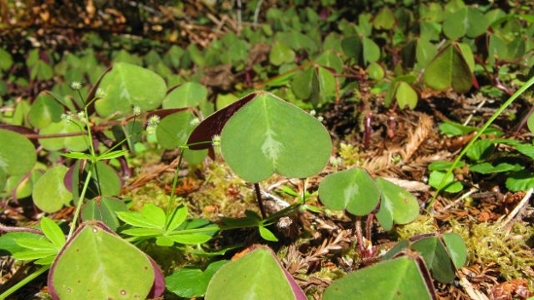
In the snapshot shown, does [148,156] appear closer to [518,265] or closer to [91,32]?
[518,265]

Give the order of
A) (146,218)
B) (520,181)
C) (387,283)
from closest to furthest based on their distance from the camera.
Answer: (387,283) → (146,218) → (520,181)

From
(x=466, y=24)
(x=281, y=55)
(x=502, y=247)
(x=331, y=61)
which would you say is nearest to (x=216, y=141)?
(x=502, y=247)

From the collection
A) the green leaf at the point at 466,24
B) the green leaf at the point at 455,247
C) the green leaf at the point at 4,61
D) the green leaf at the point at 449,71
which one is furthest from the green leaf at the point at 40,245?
the green leaf at the point at 4,61

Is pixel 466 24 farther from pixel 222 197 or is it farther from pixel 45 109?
pixel 45 109

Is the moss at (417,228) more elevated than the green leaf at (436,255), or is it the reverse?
the green leaf at (436,255)

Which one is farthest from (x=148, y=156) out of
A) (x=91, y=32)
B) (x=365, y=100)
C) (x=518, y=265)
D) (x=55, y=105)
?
(x=91, y=32)

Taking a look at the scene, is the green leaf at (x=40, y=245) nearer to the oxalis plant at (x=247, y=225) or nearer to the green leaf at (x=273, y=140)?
the oxalis plant at (x=247, y=225)

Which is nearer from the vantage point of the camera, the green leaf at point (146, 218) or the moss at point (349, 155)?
the green leaf at point (146, 218)

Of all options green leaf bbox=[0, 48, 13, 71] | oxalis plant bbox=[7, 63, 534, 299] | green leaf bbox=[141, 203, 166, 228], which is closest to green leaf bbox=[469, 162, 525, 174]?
oxalis plant bbox=[7, 63, 534, 299]
